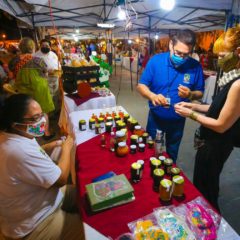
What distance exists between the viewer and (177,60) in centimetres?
187

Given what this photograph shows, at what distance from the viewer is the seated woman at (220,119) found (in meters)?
1.18

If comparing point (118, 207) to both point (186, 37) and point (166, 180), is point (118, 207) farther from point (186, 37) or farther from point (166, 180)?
point (186, 37)

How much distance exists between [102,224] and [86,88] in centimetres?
263

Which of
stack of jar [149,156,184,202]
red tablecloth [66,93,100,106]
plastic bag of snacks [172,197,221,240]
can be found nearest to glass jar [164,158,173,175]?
stack of jar [149,156,184,202]

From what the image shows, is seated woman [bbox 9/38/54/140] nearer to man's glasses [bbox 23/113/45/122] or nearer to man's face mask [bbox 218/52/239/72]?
man's glasses [bbox 23/113/45/122]

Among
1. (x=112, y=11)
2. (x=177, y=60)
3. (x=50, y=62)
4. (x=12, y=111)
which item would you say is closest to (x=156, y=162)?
(x=12, y=111)

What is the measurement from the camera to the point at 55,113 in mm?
4766

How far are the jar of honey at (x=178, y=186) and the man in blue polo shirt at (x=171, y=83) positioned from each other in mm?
906

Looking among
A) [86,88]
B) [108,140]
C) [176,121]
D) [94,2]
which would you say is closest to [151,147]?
[108,140]

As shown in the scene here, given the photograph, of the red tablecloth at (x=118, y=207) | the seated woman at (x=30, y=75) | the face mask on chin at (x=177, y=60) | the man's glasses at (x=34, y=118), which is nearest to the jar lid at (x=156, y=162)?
the red tablecloth at (x=118, y=207)

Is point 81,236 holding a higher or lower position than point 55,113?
higher

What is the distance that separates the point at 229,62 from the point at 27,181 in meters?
1.45

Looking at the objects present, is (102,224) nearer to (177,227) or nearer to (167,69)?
(177,227)

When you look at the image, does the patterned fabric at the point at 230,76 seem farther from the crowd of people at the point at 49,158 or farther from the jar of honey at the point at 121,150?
the jar of honey at the point at 121,150
